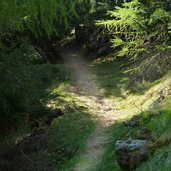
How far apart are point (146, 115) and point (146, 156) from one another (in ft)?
11.9

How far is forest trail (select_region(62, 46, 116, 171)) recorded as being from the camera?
37.0ft

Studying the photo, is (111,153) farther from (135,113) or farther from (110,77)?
(110,77)

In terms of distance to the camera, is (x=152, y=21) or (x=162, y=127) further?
(x=152, y=21)

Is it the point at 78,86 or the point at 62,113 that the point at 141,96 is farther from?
the point at 78,86

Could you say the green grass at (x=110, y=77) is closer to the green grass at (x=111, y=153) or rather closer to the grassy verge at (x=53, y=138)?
the grassy verge at (x=53, y=138)

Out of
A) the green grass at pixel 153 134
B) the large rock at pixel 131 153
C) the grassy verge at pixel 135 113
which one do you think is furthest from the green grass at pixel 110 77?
the large rock at pixel 131 153

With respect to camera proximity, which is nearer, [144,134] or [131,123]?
[144,134]

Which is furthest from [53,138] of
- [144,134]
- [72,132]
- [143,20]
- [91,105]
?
[143,20]

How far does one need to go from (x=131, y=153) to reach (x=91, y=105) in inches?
305

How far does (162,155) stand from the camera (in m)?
8.34

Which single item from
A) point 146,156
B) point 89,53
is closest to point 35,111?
point 146,156

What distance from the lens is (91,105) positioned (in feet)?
54.3

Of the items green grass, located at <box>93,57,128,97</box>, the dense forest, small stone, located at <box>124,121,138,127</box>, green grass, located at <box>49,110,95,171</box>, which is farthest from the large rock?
green grass, located at <box>93,57,128,97</box>

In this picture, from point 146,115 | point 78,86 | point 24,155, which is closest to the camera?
point 24,155
